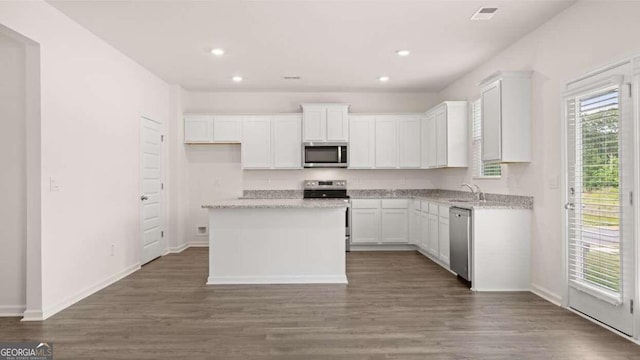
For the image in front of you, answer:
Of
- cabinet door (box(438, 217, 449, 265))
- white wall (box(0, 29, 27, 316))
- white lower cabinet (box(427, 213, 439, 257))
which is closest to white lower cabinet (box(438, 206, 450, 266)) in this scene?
cabinet door (box(438, 217, 449, 265))

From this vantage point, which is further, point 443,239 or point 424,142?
point 424,142

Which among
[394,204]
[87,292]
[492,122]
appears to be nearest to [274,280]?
[87,292]

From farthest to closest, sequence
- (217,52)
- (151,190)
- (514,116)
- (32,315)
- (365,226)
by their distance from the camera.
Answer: (365,226) → (151,190) → (217,52) → (514,116) → (32,315)

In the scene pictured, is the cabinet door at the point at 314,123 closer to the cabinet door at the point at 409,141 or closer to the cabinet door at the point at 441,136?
the cabinet door at the point at 409,141

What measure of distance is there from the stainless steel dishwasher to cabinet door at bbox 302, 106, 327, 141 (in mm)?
2651

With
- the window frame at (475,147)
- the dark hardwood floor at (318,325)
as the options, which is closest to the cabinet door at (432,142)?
the window frame at (475,147)

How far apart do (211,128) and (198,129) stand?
0.23 metres

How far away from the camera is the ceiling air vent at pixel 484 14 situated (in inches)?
133

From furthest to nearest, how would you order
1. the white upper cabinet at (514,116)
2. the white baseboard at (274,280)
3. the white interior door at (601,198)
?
the white baseboard at (274,280), the white upper cabinet at (514,116), the white interior door at (601,198)

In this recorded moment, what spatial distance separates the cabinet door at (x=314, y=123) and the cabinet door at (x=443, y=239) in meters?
2.47

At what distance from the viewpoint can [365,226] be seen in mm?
6191

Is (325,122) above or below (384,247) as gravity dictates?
above

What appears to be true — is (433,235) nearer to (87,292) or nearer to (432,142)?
(432,142)

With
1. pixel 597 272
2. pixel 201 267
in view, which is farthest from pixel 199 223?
pixel 597 272
